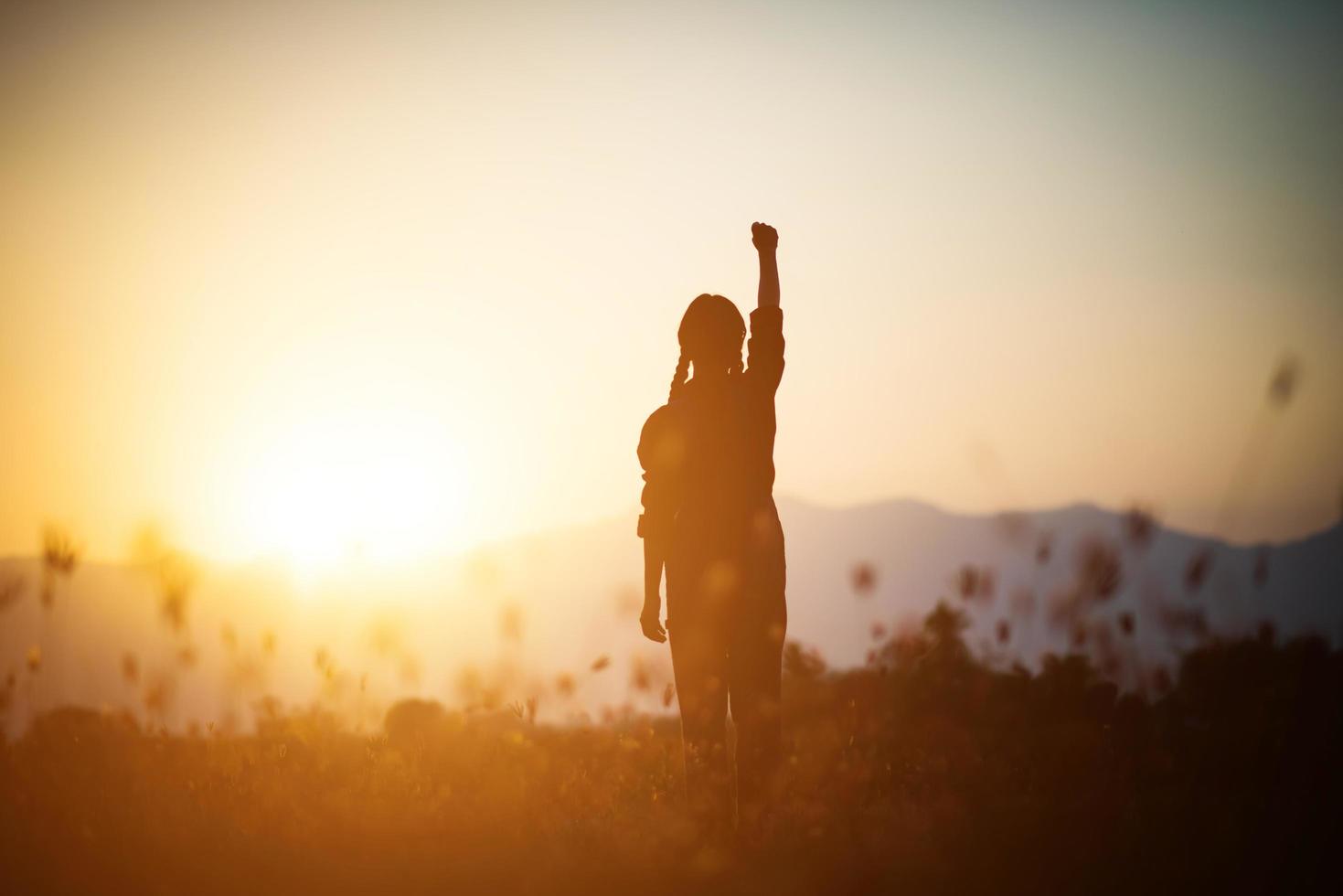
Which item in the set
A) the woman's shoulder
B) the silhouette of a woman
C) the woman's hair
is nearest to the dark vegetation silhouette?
the silhouette of a woman

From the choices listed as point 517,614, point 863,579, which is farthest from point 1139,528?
point 517,614

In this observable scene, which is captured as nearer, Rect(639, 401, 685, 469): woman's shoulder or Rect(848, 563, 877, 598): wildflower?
Rect(639, 401, 685, 469): woman's shoulder

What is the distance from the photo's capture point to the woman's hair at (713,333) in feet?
17.5

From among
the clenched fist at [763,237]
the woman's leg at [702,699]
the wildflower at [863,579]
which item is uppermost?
the clenched fist at [763,237]

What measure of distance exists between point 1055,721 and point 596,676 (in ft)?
10.8

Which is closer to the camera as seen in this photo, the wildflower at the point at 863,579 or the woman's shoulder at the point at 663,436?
the woman's shoulder at the point at 663,436

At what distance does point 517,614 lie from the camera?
7672 millimetres

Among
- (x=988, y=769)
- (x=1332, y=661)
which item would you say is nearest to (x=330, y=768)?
(x=988, y=769)

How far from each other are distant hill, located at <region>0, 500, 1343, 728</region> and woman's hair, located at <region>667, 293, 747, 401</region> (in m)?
1.21

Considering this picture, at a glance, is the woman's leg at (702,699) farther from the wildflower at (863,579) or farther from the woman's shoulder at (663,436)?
the wildflower at (863,579)

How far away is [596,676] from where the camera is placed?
21.3ft

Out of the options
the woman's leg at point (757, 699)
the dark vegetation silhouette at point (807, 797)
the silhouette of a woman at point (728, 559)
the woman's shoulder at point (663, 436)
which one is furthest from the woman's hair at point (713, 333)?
the dark vegetation silhouette at point (807, 797)

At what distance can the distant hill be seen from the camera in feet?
19.9

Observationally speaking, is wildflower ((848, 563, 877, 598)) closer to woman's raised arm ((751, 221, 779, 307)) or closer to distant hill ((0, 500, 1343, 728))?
distant hill ((0, 500, 1343, 728))
